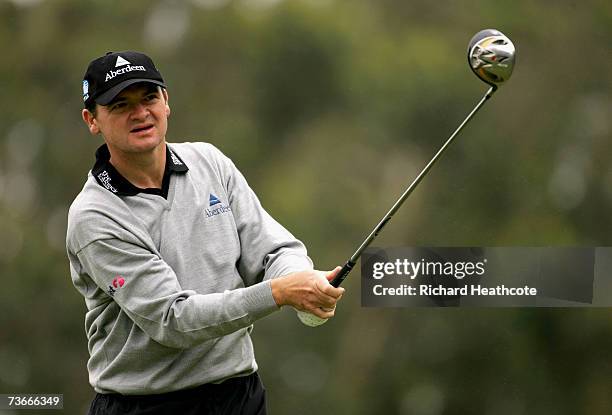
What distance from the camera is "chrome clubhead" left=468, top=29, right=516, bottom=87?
219 cm

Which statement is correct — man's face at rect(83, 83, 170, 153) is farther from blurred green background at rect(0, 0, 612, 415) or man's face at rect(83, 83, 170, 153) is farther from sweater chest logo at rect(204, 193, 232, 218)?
blurred green background at rect(0, 0, 612, 415)

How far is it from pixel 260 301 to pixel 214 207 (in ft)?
1.09

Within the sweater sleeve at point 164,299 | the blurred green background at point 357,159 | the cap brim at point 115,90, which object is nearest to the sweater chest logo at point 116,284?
the sweater sleeve at point 164,299

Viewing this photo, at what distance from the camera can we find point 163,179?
7.43ft

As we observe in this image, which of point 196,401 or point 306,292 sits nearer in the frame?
point 306,292

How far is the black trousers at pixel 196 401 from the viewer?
226 centimetres

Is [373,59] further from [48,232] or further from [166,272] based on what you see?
[166,272]

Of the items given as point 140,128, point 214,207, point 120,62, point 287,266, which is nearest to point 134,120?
point 140,128

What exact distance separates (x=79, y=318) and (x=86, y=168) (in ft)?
2.09

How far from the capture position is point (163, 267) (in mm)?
2129

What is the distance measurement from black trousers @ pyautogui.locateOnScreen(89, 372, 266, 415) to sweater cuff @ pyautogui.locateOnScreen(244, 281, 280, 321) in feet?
1.04

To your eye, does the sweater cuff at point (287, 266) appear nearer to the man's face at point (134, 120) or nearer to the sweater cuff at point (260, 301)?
the sweater cuff at point (260, 301)

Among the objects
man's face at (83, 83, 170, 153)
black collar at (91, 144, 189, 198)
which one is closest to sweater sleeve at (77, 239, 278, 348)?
black collar at (91, 144, 189, 198)

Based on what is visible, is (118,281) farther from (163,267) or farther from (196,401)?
(196,401)
